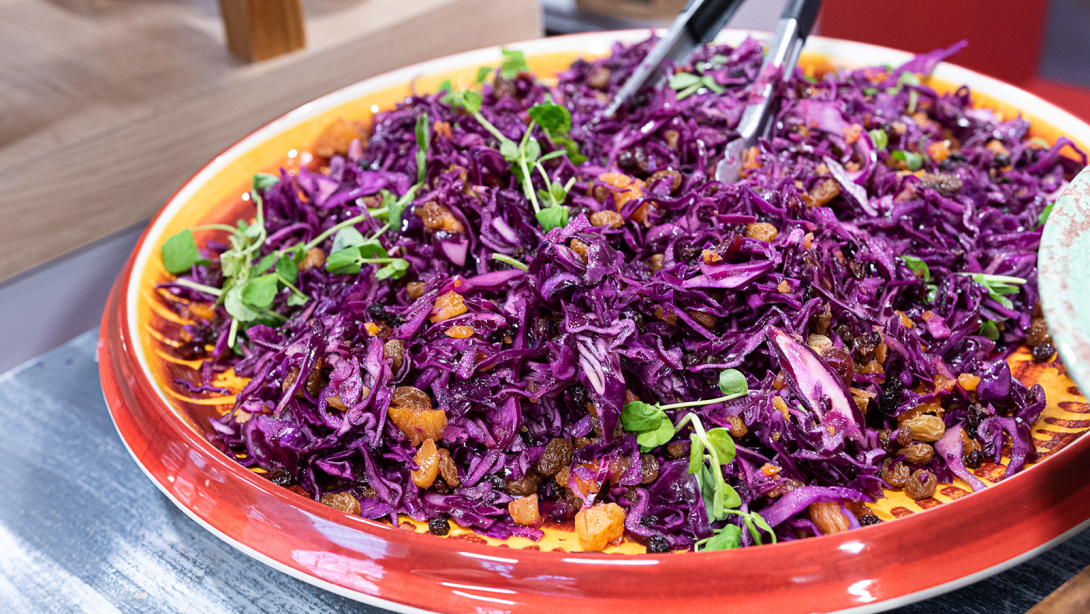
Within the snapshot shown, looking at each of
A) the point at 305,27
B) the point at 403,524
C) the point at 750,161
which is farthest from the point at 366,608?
the point at 305,27

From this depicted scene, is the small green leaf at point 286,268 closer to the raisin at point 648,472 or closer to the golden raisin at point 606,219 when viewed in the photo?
the golden raisin at point 606,219

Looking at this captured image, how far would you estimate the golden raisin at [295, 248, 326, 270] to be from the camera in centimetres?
135

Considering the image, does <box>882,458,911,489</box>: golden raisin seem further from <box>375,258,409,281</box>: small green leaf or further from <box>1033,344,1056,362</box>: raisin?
<box>375,258,409,281</box>: small green leaf

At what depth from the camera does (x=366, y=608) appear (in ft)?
3.50

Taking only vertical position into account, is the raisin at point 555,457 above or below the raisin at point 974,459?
below

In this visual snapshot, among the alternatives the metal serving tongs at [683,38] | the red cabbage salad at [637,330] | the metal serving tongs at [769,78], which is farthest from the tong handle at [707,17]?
the red cabbage salad at [637,330]

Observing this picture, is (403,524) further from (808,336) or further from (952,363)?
(952,363)

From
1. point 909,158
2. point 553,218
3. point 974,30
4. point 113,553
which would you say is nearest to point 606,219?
point 553,218

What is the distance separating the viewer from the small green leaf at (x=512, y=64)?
182 centimetres

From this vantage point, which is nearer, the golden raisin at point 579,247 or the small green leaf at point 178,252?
the golden raisin at point 579,247

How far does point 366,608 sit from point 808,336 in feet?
2.35

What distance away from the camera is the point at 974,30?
292 centimetres

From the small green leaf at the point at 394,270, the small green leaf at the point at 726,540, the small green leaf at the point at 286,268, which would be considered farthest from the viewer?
the small green leaf at the point at 286,268

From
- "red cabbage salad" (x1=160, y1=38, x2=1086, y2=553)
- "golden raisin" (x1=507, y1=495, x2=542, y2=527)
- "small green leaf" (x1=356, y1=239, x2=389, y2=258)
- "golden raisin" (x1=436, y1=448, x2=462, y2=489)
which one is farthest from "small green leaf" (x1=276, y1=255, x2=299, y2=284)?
"golden raisin" (x1=507, y1=495, x2=542, y2=527)
